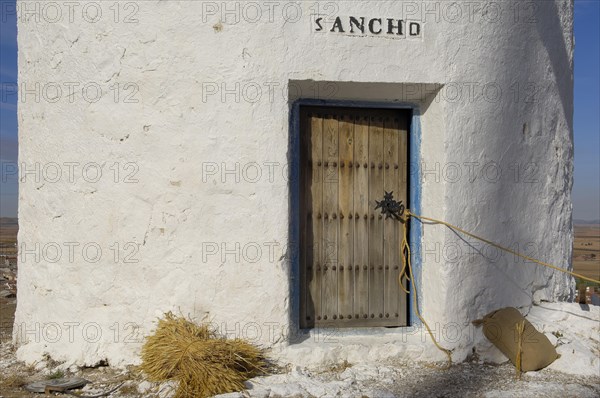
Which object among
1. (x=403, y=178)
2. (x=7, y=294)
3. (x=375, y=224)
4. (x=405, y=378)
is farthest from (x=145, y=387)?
(x=7, y=294)

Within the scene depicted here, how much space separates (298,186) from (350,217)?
1.80ft

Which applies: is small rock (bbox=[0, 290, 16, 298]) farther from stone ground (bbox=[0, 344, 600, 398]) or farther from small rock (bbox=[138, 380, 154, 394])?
small rock (bbox=[138, 380, 154, 394])

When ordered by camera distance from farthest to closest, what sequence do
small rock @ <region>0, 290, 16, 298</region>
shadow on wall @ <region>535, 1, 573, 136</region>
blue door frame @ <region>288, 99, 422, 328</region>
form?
1. small rock @ <region>0, 290, 16, 298</region>
2. shadow on wall @ <region>535, 1, 573, 136</region>
3. blue door frame @ <region>288, 99, 422, 328</region>

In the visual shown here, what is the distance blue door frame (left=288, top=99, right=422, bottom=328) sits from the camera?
4.71 meters

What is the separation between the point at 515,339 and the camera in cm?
466

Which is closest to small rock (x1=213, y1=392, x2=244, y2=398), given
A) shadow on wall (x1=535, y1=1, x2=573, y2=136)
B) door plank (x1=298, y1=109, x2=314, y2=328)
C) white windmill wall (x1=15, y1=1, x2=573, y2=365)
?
white windmill wall (x1=15, y1=1, x2=573, y2=365)

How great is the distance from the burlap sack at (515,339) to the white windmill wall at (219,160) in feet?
0.36

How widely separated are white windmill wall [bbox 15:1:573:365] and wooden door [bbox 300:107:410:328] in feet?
0.65

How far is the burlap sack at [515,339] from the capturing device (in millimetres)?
4605

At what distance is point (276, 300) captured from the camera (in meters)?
4.48

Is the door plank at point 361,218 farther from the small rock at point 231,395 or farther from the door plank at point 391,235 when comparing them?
the small rock at point 231,395

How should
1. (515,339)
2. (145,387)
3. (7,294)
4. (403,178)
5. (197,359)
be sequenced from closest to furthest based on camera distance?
(197,359) → (145,387) → (515,339) → (403,178) → (7,294)

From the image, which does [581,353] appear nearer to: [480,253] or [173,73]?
[480,253]

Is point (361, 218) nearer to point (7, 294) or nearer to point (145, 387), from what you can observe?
point (145, 387)
